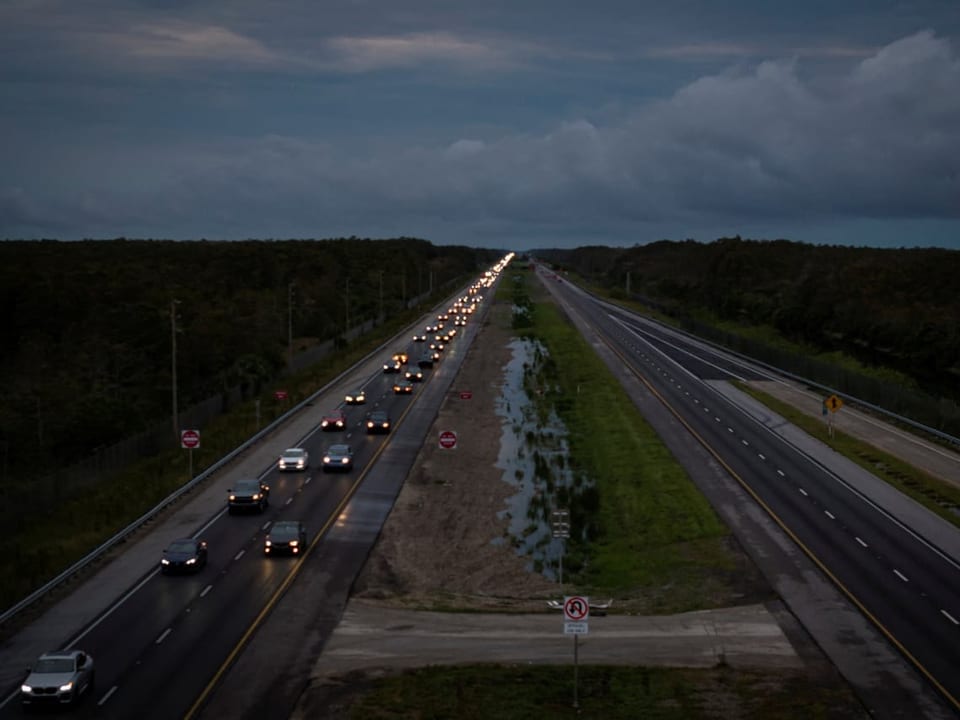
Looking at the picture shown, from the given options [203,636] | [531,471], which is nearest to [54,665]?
→ [203,636]

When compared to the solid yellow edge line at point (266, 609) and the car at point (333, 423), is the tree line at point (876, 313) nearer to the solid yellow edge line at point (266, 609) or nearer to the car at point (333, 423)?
the car at point (333, 423)

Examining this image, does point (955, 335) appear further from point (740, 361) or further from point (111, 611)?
point (111, 611)

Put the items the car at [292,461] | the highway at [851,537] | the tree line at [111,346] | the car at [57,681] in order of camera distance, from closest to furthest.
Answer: the car at [57,681]
the highway at [851,537]
the car at [292,461]
the tree line at [111,346]

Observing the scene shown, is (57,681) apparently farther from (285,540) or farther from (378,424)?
(378,424)

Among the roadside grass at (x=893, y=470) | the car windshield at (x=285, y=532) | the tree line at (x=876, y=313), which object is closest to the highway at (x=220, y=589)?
the car windshield at (x=285, y=532)

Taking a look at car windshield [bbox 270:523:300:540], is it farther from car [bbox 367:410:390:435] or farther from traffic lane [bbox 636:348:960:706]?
car [bbox 367:410:390:435]

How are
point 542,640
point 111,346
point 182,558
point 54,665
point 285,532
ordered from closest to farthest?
Answer: point 54,665, point 542,640, point 182,558, point 285,532, point 111,346

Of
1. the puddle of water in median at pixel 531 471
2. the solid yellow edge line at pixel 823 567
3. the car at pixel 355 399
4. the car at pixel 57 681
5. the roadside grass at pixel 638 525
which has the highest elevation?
the car at pixel 57 681
